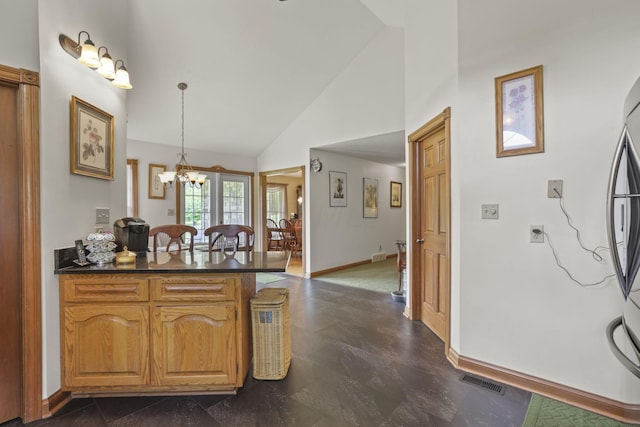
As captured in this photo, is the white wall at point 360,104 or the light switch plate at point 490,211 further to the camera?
A: the white wall at point 360,104

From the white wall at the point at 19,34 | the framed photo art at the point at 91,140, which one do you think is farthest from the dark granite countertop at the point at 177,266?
the white wall at the point at 19,34

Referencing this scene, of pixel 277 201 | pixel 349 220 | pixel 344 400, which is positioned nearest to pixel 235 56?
pixel 349 220

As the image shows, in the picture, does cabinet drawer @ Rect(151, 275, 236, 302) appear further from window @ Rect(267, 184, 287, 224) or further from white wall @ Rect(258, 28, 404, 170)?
window @ Rect(267, 184, 287, 224)

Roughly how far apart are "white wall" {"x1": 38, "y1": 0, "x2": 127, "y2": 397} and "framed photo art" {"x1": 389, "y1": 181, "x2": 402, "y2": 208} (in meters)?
5.91

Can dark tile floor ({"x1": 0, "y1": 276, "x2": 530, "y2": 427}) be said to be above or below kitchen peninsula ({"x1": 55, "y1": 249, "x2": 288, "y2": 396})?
below

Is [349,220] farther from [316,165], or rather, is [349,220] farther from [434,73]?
[434,73]

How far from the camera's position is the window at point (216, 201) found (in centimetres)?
554

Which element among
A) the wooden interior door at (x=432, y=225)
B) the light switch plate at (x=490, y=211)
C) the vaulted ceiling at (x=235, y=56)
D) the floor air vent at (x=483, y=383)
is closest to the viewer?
the floor air vent at (x=483, y=383)

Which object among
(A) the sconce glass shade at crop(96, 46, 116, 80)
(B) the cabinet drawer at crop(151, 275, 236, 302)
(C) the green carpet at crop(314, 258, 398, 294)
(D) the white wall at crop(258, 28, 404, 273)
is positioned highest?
(D) the white wall at crop(258, 28, 404, 273)

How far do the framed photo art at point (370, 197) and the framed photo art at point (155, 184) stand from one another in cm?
379

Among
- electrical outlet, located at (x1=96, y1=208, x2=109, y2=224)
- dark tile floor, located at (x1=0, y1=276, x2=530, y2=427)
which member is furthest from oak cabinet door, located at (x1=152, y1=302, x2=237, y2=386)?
electrical outlet, located at (x1=96, y1=208, x2=109, y2=224)

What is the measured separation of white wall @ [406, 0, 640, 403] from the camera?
175 centimetres

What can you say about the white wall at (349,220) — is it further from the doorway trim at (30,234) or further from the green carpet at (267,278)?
the doorway trim at (30,234)

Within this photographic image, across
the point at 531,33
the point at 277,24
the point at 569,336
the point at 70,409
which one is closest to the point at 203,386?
the point at 70,409
